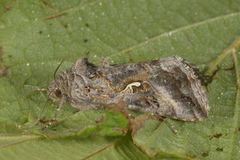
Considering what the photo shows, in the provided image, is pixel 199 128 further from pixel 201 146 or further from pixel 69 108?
pixel 69 108

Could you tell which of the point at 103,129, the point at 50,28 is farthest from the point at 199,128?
the point at 50,28

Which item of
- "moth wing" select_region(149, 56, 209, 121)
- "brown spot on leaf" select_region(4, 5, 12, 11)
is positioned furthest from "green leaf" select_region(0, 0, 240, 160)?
"moth wing" select_region(149, 56, 209, 121)

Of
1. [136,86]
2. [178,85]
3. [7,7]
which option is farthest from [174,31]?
[7,7]

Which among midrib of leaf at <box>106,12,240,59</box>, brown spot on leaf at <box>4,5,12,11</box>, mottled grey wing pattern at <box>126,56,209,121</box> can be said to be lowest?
mottled grey wing pattern at <box>126,56,209,121</box>

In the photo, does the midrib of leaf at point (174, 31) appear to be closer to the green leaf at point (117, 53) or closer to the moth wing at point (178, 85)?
the green leaf at point (117, 53)

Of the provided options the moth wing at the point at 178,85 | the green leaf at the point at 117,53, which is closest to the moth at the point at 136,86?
the moth wing at the point at 178,85

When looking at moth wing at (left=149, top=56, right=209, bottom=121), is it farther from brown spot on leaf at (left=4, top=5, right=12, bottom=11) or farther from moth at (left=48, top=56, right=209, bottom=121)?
brown spot on leaf at (left=4, top=5, right=12, bottom=11)

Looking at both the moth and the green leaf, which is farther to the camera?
the moth
